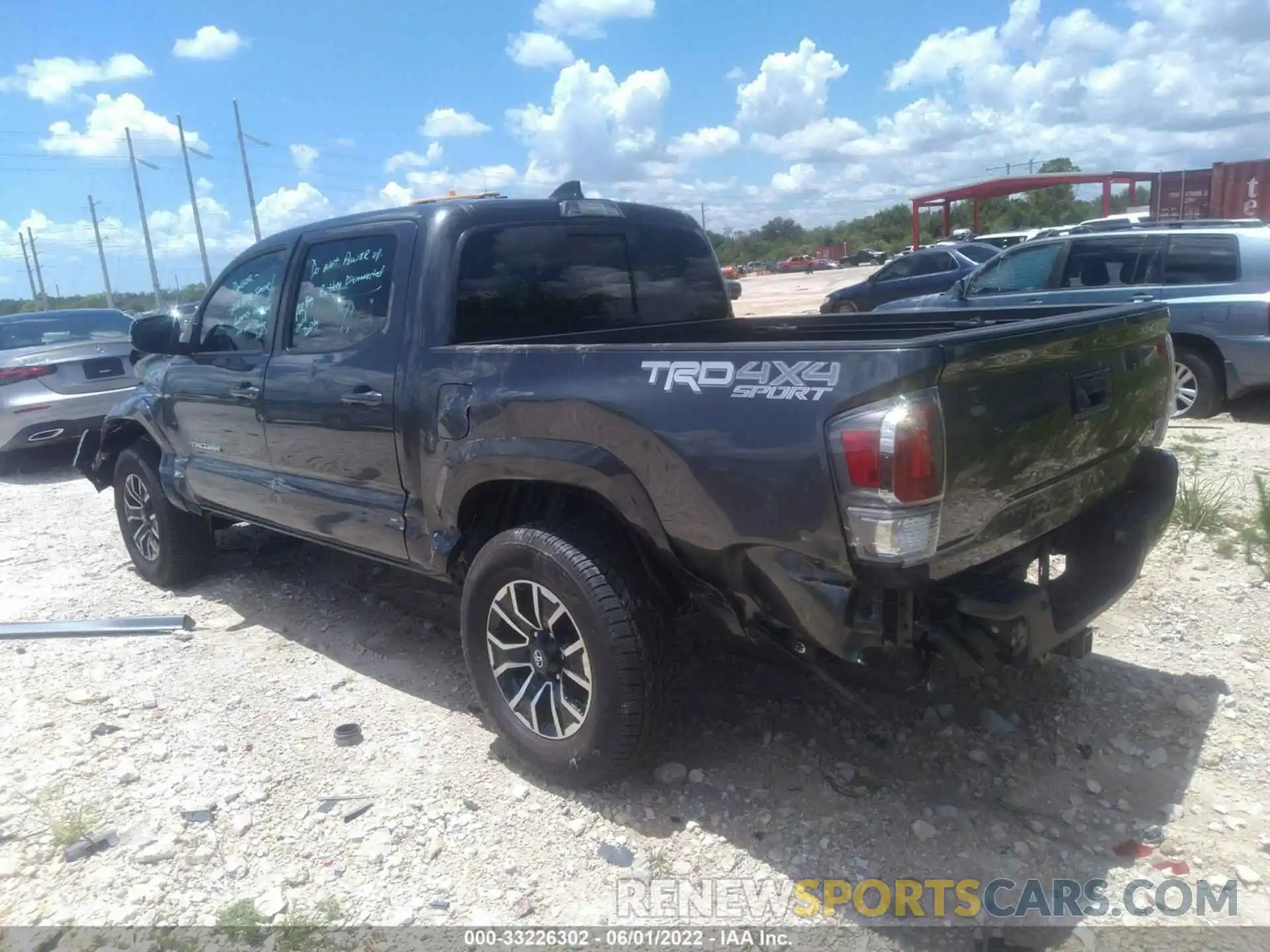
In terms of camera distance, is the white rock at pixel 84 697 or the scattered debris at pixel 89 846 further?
the white rock at pixel 84 697

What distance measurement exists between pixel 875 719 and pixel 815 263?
69.5 m

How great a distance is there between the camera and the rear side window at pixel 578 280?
3732 mm

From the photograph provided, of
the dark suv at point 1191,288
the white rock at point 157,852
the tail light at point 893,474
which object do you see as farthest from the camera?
the dark suv at point 1191,288

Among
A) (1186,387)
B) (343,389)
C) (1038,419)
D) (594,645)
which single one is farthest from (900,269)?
(594,645)

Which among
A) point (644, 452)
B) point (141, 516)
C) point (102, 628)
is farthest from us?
point (141, 516)

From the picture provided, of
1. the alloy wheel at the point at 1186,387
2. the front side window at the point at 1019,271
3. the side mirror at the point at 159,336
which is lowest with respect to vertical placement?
the alloy wheel at the point at 1186,387

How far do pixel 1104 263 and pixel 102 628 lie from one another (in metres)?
8.35

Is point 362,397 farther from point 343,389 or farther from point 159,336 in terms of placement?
point 159,336

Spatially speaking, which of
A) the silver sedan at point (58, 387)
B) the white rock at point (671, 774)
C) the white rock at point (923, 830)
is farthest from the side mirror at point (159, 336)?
the silver sedan at point (58, 387)

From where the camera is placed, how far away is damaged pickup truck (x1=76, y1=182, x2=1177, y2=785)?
100.0 inches

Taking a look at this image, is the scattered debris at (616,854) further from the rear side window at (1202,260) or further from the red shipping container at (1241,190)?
the red shipping container at (1241,190)

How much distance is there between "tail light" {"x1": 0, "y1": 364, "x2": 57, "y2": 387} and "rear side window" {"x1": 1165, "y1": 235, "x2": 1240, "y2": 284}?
10072 millimetres

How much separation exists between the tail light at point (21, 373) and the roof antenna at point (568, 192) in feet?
22.4

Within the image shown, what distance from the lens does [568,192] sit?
14.2 ft
